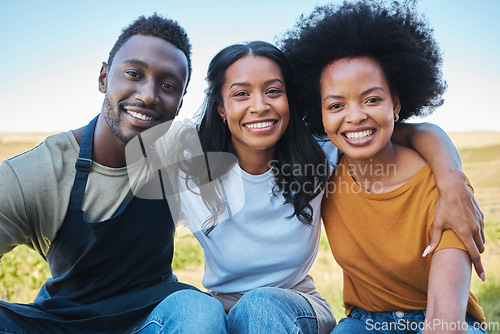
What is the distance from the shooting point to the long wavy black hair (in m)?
2.34

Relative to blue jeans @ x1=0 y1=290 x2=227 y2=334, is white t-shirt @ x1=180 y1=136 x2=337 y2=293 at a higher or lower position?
higher

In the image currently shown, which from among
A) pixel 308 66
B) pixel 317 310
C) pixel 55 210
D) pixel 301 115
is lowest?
pixel 317 310

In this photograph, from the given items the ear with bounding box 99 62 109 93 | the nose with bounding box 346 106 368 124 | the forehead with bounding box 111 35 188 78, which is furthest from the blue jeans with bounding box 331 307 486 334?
the ear with bounding box 99 62 109 93

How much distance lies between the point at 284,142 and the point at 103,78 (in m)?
1.10

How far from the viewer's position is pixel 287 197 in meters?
2.36

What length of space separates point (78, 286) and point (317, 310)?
3.80ft

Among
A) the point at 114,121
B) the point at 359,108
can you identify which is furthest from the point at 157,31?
the point at 359,108

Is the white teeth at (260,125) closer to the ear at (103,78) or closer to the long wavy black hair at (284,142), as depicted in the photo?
the long wavy black hair at (284,142)

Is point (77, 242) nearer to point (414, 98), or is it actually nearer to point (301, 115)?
point (301, 115)

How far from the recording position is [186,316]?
1745 mm

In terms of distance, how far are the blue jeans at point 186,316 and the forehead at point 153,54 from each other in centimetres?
115

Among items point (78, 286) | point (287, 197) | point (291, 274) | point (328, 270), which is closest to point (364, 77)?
point (287, 197)

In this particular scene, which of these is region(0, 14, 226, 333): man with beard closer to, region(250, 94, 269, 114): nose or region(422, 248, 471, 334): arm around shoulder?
region(250, 94, 269, 114): nose

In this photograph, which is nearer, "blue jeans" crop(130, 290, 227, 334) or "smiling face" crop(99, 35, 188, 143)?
"blue jeans" crop(130, 290, 227, 334)
